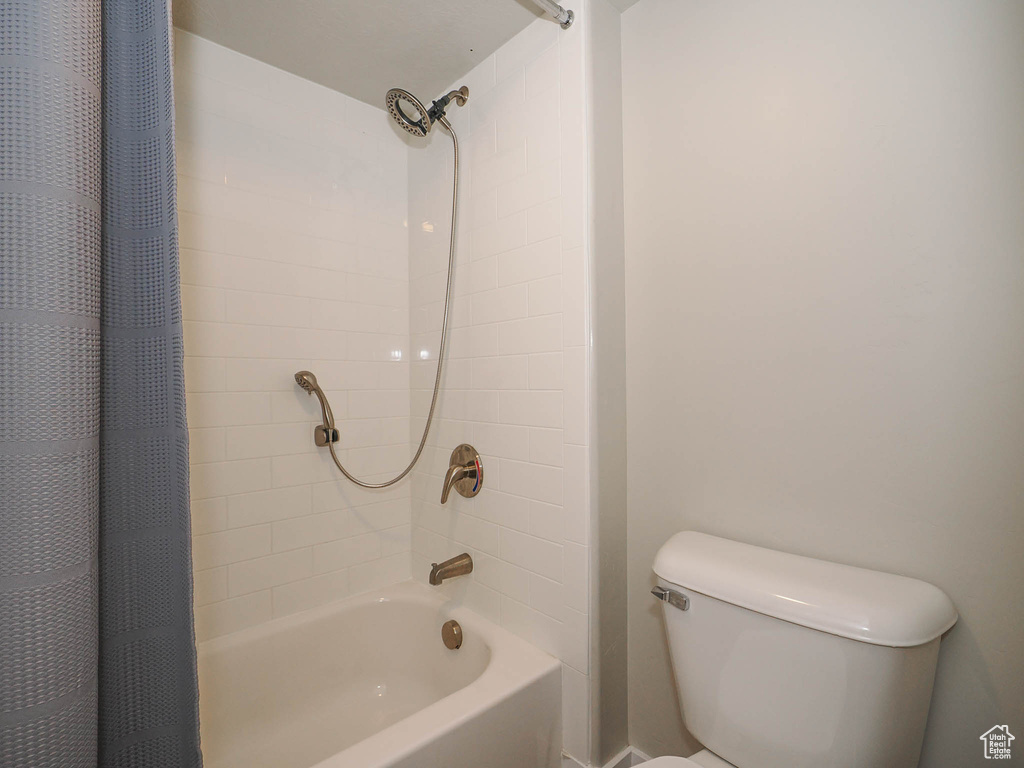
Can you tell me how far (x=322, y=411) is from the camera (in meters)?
1.67

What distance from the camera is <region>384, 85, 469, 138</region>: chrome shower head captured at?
4.77 feet

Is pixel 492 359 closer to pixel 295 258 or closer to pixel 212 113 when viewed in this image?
pixel 295 258

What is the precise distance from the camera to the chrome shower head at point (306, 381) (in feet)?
5.26

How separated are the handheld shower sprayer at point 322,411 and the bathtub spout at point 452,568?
543 millimetres

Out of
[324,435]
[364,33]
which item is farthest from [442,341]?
[364,33]

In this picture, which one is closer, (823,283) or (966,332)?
(966,332)

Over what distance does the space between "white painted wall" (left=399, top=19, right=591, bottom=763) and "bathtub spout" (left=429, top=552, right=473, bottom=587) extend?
34 mm

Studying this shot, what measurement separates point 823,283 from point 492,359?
89 cm

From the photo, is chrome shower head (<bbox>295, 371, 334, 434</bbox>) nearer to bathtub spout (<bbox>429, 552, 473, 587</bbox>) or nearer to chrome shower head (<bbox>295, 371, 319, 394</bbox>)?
chrome shower head (<bbox>295, 371, 319, 394</bbox>)

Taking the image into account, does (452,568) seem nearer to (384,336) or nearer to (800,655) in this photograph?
(384,336)

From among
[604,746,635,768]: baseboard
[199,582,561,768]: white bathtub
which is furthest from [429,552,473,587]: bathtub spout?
[604,746,635,768]: baseboard

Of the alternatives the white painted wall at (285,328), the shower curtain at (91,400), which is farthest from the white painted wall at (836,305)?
the shower curtain at (91,400)

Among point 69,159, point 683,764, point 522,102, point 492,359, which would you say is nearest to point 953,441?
point 683,764

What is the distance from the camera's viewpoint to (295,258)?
1645mm
